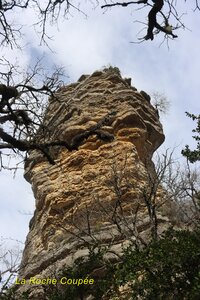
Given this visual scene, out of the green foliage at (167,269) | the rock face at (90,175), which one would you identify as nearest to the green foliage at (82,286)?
the green foliage at (167,269)

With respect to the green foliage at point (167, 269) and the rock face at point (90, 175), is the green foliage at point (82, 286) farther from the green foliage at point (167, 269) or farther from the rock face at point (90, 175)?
the rock face at point (90, 175)

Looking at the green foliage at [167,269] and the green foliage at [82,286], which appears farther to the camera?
the green foliage at [82,286]

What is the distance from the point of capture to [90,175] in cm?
1363

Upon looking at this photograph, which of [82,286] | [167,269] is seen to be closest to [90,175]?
[82,286]

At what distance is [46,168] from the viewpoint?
15047mm

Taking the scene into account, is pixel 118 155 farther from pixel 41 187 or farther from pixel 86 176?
pixel 41 187

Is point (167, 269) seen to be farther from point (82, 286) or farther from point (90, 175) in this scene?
point (90, 175)

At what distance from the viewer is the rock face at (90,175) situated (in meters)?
11.1

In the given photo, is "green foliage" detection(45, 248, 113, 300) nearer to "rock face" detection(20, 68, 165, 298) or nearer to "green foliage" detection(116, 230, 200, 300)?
"green foliage" detection(116, 230, 200, 300)

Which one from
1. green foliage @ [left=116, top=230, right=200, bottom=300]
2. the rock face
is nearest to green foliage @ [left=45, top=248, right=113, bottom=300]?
green foliage @ [left=116, top=230, right=200, bottom=300]

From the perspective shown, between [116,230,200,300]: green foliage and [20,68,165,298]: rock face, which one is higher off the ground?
[20,68,165,298]: rock face

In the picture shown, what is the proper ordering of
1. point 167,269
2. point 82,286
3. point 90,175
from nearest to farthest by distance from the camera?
point 167,269, point 82,286, point 90,175

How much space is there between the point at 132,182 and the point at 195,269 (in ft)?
21.7

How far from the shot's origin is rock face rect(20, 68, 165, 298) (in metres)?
11.1
